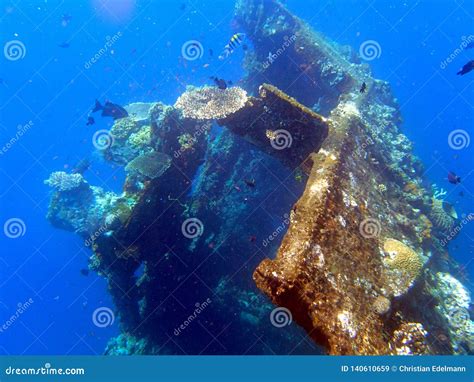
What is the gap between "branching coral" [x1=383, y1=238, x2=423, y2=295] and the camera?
4.95 meters

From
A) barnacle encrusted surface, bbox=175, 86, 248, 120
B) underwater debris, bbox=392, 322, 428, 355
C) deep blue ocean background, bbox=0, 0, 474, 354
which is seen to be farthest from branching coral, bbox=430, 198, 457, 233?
barnacle encrusted surface, bbox=175, 86, 248, 120

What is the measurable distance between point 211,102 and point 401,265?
5.98m

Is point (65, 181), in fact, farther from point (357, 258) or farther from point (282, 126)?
point (357, 258)

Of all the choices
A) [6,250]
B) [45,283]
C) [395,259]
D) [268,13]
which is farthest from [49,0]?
[395,259]

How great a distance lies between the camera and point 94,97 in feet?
168

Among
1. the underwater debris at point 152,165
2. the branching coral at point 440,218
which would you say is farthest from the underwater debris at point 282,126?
the branching coral at point 440,218

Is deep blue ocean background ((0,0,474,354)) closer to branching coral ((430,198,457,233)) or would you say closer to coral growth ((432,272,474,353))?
branching coral ((430,198,457,233))

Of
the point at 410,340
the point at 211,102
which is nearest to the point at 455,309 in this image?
the point at 410,340

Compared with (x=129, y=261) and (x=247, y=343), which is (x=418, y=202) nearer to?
(x=247, y=343)

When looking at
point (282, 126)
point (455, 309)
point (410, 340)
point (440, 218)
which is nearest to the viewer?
point (410, 340)

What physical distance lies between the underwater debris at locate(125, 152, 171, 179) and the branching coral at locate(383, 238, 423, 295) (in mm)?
5530

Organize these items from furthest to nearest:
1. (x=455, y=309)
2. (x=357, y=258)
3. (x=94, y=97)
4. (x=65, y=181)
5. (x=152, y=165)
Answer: (x=94, y=97)
(x=65, y=181)
(x=152, y=165)
(x=455, y=309)
(x=357, y=258)

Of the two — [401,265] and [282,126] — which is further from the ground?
[282,126]

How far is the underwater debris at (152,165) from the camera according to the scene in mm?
8344
